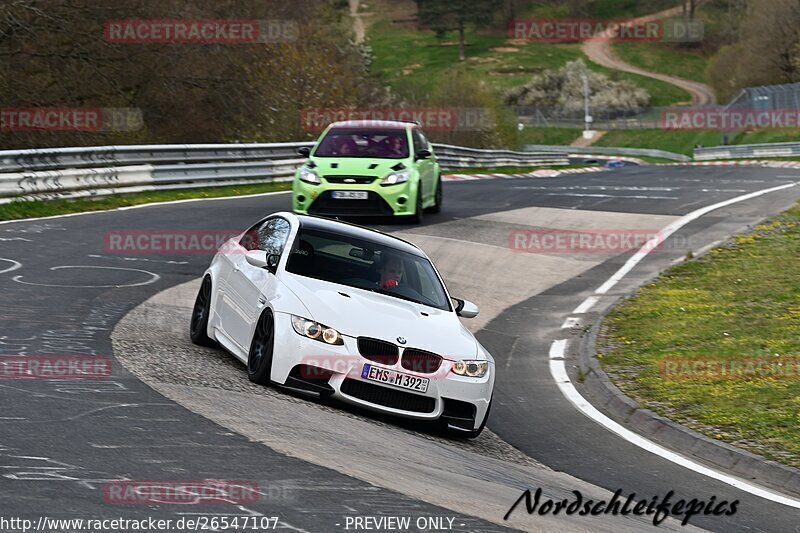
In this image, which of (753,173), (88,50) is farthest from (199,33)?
(753,173)

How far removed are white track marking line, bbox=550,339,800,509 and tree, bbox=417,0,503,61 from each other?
14455cm

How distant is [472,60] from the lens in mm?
152625

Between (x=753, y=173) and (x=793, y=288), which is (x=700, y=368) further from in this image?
(x=753, y=173)

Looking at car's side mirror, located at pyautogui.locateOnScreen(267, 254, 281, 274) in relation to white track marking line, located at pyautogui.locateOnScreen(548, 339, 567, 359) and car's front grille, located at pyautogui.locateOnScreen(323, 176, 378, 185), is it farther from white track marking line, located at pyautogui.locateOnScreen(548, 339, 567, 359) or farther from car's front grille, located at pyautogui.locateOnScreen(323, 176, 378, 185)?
car's front grille, located at pyautogui.locateOnScreen(323, 176, 378, 185)

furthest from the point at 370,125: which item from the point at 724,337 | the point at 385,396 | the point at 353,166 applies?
the point at 385,396

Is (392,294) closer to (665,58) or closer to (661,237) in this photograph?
(661,237)

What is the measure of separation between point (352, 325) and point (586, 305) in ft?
26.7

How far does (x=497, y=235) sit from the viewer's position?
21.4m

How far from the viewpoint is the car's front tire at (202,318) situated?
1102 cm

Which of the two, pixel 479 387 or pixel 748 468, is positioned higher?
pixel 479 387

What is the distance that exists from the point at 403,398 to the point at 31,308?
498 cm

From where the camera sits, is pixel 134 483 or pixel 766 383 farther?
pixel 766 383

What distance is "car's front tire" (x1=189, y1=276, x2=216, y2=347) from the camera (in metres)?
11.0

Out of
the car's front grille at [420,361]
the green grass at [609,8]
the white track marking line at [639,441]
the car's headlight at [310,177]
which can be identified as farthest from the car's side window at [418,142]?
the green grass at [609,8]
